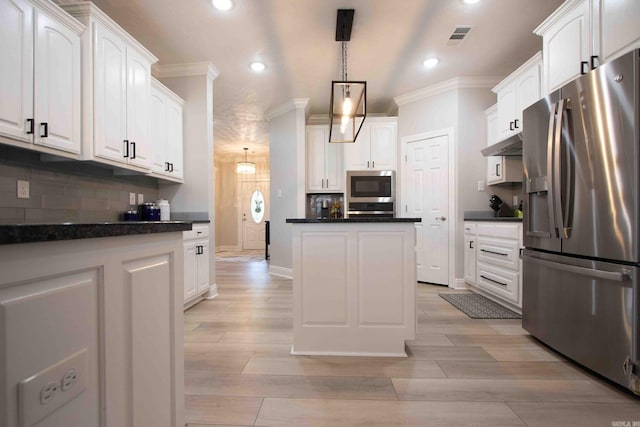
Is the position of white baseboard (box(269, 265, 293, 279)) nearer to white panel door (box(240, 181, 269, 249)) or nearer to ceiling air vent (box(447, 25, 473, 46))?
ceiling air vent (box(447, 25, 473, 46))

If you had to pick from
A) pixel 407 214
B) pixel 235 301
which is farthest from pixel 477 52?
pixel 235 301

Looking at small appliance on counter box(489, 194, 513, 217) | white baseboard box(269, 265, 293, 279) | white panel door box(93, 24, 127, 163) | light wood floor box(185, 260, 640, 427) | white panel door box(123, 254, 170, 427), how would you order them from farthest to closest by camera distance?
white baseboard box(269, 265, 293, 279) < small appliance on counter box(489, 194, 513, 217) < white panel door box(93, 24, 127, 163) < light wood floor box(185, 260, 640, 427) < white panel door box(123, 254, 170, 427)

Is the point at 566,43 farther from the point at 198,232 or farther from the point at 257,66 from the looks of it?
the point at 198,232

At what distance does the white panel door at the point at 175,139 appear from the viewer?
308cm

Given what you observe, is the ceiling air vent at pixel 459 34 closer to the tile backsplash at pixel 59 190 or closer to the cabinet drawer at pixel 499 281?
the cabinet drawer at pixel 499 281

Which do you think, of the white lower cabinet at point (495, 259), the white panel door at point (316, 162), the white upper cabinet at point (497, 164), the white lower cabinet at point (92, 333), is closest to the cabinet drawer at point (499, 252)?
the white lower cabinet at point (495, 259)

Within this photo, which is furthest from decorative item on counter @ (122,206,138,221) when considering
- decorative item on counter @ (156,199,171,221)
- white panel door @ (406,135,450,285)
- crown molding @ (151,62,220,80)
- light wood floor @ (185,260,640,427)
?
white panel door @ (406,135,450,285)

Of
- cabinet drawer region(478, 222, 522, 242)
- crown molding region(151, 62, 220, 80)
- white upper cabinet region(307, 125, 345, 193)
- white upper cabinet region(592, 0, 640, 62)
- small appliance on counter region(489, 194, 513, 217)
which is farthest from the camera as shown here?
white upper cabinet region(307, 125, 345, 193)

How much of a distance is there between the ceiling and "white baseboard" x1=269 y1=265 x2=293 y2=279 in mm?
2602

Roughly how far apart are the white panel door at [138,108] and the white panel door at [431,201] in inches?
128

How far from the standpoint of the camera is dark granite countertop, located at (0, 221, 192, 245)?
481 mm

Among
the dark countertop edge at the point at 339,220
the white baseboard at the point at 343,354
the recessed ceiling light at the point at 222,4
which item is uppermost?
the recessed ceiling light at the point at 222,4

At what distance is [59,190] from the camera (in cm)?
223

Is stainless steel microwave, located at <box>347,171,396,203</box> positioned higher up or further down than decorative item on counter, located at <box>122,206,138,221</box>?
higher up
